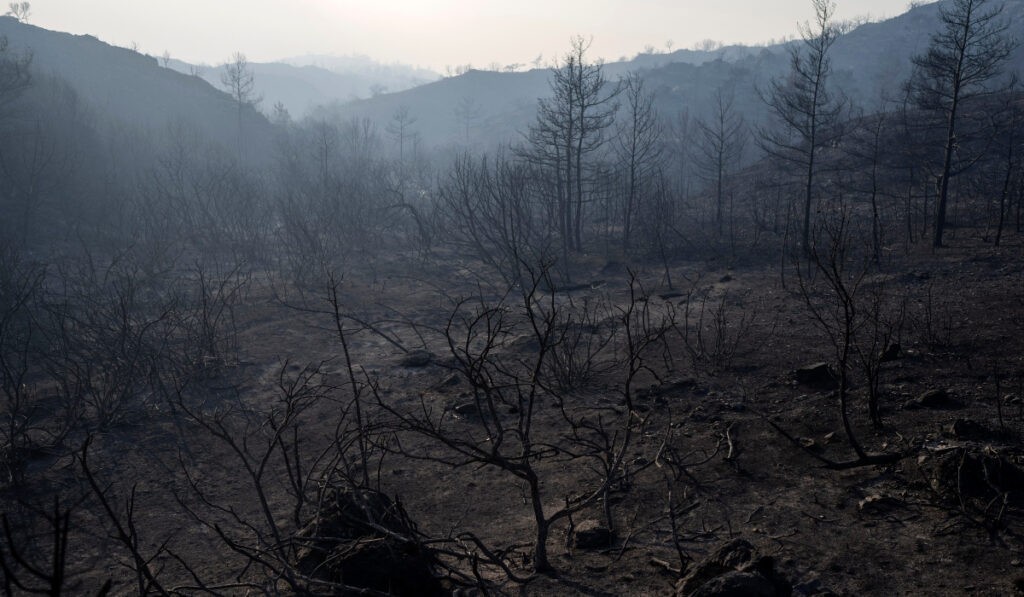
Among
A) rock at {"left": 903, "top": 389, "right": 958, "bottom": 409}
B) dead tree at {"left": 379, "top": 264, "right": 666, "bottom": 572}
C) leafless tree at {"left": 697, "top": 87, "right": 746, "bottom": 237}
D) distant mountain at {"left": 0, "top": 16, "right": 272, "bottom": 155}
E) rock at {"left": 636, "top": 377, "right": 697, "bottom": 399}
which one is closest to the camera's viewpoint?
dead tree at {"left": 379, "top": 264, "right": 666, "bottom": 572}

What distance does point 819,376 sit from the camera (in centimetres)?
600

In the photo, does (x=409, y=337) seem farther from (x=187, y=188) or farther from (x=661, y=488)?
(x=187, y=188)

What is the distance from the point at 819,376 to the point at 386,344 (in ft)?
19.2

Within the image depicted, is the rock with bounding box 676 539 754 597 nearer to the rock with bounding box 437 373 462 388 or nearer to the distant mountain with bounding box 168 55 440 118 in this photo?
the rock with bounding box 437 373 462 388

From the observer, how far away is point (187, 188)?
27.3 meters

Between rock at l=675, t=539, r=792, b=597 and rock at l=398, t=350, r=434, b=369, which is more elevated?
rock at l=675, t=539, r=792, b=597

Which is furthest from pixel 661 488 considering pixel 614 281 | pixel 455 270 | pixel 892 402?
pixel 455 270

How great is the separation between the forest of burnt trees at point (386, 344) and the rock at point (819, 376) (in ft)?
0.67

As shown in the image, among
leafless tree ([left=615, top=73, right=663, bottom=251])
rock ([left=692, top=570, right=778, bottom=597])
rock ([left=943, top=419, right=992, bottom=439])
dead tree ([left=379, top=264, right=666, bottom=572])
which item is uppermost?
leafless tree ([left=615, top=73, right=663, bottom=251])

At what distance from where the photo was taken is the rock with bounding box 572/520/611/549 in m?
3.51

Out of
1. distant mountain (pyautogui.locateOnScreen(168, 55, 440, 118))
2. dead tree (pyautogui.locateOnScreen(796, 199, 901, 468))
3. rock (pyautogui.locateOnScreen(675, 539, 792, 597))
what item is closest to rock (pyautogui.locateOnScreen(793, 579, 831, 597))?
rock (pyautogui.locateOnScreen(675, 539, 792, 597))

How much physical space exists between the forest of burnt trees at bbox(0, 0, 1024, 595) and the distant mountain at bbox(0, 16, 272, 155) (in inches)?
359

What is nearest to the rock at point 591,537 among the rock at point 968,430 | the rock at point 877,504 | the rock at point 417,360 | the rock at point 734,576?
the rock at point 734,576

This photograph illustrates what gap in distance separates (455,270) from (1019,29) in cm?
8695
